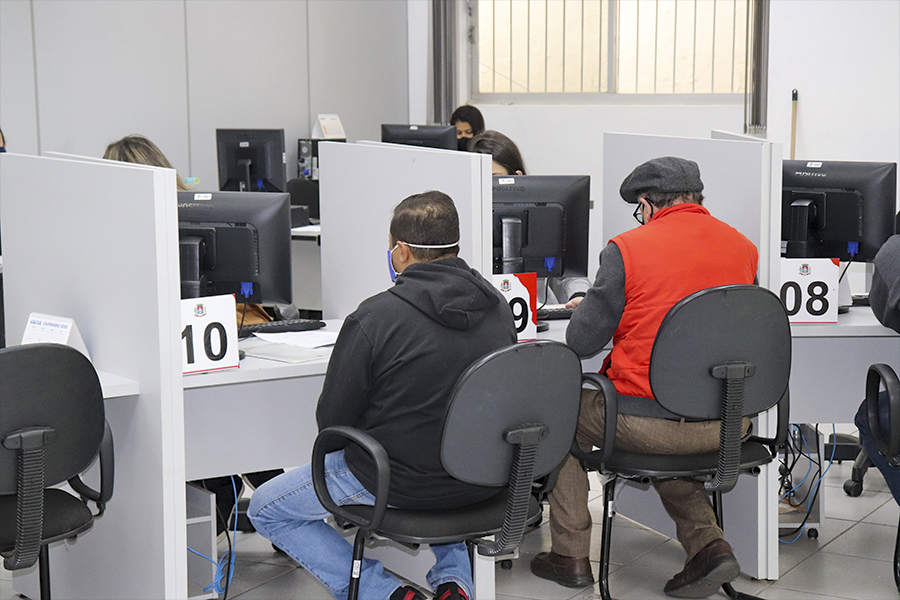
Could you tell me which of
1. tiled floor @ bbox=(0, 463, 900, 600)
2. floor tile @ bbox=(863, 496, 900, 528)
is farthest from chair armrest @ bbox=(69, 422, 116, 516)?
floor tile @ bbox=(863, 496, 900, 528)

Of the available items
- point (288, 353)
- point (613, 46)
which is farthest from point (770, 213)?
point (613, 46)

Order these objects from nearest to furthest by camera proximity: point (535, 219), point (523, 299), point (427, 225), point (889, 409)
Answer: point (427, 225) → point (889, 409) → point (523, 299) → point (535, 219)

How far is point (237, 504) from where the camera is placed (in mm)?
3066

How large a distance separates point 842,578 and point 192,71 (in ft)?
14.7

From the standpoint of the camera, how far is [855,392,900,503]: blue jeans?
8.55 feet

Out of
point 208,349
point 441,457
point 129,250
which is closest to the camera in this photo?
point 441,457

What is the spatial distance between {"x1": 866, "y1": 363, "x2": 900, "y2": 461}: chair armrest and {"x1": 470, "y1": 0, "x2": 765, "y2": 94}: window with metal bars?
3.78m

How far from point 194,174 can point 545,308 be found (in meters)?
3.35

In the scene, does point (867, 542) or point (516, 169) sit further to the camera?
point (516, 169)

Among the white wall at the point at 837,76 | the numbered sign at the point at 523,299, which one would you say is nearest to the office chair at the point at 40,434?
the numbered sign at the point at 523,299

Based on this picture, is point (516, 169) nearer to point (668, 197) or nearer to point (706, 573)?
point (668, 197)

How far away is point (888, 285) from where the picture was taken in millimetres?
2607

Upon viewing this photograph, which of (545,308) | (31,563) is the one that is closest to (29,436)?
(31,563)

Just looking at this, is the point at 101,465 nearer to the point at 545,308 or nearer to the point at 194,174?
the point at 545,308
